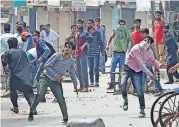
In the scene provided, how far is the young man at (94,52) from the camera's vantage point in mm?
17047

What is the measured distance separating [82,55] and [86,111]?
4.00m

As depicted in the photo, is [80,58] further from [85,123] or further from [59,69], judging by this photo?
[85,123]

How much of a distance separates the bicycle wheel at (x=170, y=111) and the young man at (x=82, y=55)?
23.7 ft

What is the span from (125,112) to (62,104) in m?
1.74

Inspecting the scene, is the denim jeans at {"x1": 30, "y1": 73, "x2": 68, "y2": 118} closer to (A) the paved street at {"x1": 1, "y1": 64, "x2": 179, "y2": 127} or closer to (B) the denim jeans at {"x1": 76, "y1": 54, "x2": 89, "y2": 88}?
(A) the paved street at {"x1": 1, "y1": 64, "x2": 179, "y2": 127}

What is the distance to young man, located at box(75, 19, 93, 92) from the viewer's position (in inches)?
637

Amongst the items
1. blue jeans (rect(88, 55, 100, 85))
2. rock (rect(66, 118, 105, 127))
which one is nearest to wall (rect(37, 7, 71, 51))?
blue jeans (rect(88, 55, 100, 85))

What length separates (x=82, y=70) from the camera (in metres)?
16.4

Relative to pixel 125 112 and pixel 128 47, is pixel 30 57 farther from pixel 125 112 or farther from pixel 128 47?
pixel 125 112

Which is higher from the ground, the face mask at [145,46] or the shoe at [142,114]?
the face mask at [145,46]

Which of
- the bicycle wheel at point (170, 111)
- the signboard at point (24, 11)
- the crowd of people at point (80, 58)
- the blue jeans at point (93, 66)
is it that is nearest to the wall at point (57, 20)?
the signboard at point (24, 11)

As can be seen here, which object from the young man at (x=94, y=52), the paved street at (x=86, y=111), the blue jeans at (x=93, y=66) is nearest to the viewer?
the paved street at (x=86, y=111)

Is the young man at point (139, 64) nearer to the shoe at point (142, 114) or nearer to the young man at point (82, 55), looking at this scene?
the shoe at point (142, 114)

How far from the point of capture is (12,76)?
1263 centimetres
